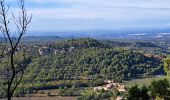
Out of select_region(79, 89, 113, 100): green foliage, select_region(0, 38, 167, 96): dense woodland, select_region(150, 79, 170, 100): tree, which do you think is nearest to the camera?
select_region(150, 79, 170, 100): tree

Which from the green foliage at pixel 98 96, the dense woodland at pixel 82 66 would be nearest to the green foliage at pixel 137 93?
the green foliage at pixel 98 96

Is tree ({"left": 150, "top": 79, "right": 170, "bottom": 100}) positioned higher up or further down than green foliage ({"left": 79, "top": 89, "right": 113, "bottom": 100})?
higher up

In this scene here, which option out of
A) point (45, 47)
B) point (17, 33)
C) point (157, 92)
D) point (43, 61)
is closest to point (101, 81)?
point (43, 61)

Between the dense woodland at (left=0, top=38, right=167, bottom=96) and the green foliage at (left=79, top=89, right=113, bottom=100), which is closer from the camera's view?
the green foliage at (left=79, top=89, right=113, bottom=100)

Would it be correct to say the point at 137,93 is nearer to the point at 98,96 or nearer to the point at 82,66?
the point at 98,96

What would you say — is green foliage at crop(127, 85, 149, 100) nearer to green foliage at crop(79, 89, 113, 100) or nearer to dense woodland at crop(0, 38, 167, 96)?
green foliage at crop(79, 89, 113, 100)

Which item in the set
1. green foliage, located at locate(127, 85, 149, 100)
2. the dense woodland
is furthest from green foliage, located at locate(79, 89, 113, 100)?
green foliage, located at locate(127, 85, 149, 100)

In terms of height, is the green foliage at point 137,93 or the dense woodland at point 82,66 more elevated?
the green foliage at point 137,93

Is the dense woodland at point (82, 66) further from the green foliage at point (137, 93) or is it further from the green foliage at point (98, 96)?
the green foliage at point (137, 93)
